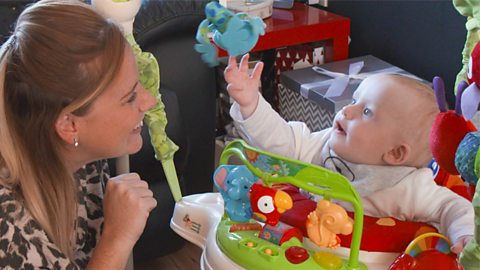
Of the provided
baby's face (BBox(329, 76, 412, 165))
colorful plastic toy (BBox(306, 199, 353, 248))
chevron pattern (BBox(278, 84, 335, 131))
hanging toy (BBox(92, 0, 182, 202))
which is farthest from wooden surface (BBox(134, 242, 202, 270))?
colorful plastic toy (BBox(306, 199, 353, 248))

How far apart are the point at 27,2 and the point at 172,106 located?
0.38 meters

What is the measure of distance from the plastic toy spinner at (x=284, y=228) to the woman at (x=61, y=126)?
0.43 feet

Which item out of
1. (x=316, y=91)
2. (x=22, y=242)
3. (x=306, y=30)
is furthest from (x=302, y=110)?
(x=22, y=242)

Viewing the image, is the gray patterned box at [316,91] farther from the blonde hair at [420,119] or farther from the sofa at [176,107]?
the blonde hair at [420,119]

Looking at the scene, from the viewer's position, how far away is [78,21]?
3.04ft

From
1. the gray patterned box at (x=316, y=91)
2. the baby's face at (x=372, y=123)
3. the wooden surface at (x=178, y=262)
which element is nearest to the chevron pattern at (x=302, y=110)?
the gray patterned box at (x=316, y=91)

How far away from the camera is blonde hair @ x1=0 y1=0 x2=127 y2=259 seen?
2.97ft

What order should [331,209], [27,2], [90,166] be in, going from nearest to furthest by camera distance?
[331,209]
[90,166]
[27,2]

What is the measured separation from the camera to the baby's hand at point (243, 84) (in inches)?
39.2

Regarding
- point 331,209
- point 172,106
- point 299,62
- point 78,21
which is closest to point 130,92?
point 78,21

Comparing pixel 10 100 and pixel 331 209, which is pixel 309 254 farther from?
pixel 10 100

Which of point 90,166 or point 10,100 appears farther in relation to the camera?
point 90,166

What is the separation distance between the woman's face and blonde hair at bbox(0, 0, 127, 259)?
0.02 meters

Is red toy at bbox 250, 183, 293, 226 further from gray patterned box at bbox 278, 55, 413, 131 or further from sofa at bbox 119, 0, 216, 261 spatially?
gray patterned box at bbox 278, 55, 413, 131
